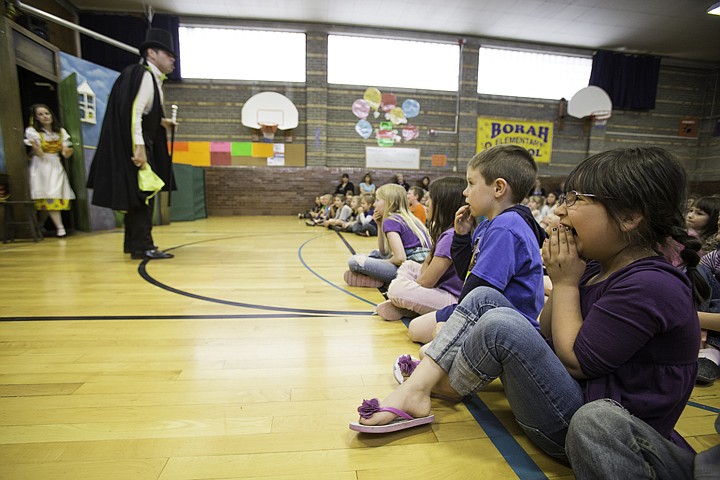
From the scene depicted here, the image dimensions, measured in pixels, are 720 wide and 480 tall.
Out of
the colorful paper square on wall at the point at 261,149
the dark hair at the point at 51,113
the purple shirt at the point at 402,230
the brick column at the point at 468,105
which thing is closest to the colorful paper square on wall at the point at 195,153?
the colorful paper square on wall at the point at 261,149

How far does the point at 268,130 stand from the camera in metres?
9.05

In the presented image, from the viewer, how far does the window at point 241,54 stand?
8680 mm

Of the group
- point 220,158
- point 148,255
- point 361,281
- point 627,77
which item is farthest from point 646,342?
point 627,77

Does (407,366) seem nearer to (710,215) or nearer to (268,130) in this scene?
(710,215)

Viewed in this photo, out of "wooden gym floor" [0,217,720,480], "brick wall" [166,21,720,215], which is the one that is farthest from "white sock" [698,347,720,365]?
"brick wall" [166,21,720,215]

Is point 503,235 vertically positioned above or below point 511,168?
below

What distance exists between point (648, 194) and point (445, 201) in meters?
1.01

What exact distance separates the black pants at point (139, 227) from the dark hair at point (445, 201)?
9.20 ft

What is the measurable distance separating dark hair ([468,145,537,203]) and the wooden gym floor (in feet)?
2.39

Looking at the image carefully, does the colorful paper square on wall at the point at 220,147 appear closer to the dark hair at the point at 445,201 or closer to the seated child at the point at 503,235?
the dark hair at the point at 445,201

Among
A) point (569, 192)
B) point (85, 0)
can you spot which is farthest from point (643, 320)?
point (85, 0)

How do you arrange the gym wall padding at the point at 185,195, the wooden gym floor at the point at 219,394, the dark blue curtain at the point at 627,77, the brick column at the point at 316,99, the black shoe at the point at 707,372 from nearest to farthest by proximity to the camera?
1. the wooden gym floor at the point at 219,394
2. the black shoe at the point at 707,372
3. the gym wall padding at the point at 185,195
4. the brick column at the point at 316,99
5. the dark blue curtain at the point at 627,77

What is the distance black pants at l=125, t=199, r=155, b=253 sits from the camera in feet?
11.0

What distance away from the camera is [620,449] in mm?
653
